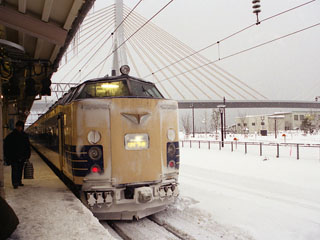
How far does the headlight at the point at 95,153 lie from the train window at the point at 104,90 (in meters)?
1.42

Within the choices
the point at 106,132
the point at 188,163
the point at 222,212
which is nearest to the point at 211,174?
the point at 188,163

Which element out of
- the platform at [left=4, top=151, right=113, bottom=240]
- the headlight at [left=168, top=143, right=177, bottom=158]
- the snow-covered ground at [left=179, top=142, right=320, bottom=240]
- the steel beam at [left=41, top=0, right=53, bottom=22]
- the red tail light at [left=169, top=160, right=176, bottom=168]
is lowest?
the snow-covered ground at [left=179, top=142, right=320, bottom=240]

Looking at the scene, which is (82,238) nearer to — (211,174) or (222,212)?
(222,212)

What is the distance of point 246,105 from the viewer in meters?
67.2

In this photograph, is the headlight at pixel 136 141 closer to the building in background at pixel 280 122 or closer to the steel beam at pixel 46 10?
the steel beam at pixel 46 10

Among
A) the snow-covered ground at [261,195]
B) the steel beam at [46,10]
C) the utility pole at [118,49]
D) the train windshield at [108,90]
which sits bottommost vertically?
the snow-covered ground at [261,195]

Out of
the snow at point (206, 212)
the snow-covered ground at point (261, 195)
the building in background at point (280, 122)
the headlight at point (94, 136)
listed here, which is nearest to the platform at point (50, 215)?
the snow at point (206, 212)

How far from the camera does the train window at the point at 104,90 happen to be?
6488 millimetres

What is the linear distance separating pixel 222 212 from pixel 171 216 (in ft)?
4.13

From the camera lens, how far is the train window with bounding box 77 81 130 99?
21.3ft

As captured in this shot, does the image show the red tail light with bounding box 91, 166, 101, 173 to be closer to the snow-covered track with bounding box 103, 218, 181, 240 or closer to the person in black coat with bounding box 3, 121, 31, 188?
the snow-covered track with bounding box 103, 218, 181, 240

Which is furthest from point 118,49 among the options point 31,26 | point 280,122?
point 280,122

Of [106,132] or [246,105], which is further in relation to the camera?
[246,105]

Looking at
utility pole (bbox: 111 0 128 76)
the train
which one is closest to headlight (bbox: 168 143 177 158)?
the train
